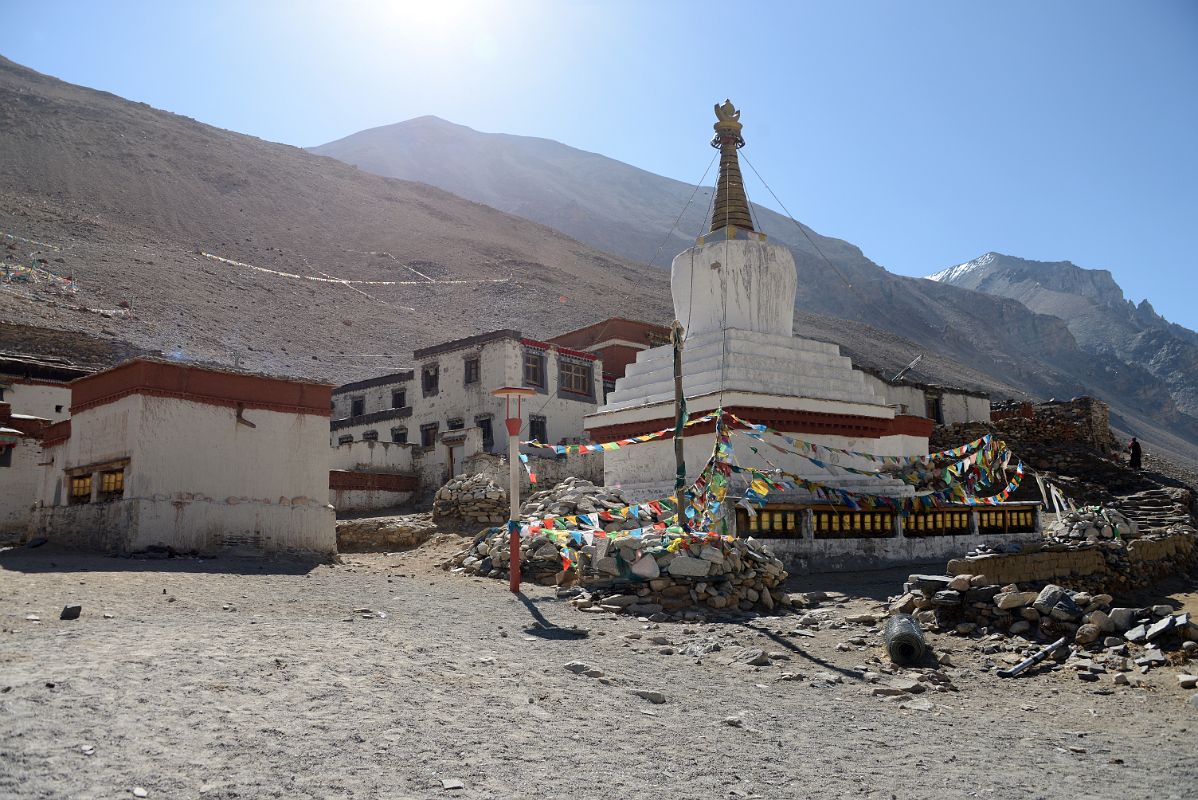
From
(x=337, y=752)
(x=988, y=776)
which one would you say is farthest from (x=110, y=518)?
(x=988, y=776)

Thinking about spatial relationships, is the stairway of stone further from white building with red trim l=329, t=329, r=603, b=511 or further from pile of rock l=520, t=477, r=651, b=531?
white building with red trim l=329, t=329, r=603, b=511

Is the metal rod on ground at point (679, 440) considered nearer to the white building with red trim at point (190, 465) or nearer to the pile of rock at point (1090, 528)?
the white building with red trim at point (190, 465)

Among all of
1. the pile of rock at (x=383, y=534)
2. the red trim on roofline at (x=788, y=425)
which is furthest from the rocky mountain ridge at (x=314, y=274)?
the red trim on roofline at (x=788, y=425)

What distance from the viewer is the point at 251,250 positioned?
70625 mm

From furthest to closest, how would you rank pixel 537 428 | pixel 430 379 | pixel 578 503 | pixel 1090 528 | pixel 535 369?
pixel 430 379, pixel 535 369, pixel 537 428, pixel 1090 528, pixel 578 503

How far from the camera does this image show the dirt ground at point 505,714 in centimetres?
462

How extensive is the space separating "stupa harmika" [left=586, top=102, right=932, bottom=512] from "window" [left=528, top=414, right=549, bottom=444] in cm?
1238

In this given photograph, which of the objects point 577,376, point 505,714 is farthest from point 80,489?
point 577,376

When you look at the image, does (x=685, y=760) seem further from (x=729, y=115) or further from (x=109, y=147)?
(x=109, y=147)

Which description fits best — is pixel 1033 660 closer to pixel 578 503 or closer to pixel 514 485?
pixel 514 485

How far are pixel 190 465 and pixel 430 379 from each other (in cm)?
1915

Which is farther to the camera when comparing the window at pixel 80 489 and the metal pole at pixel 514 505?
the window at pixel 80 489

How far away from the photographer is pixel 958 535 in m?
16.5

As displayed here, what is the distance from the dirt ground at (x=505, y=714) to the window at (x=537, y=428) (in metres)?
21.1
